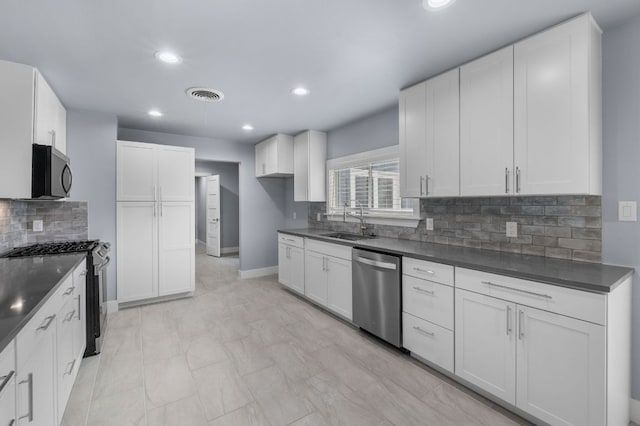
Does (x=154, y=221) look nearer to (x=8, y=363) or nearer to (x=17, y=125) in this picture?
(x=17, y=125)

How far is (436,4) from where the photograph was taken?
163 cm

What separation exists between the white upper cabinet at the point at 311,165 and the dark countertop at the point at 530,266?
6.41 feet

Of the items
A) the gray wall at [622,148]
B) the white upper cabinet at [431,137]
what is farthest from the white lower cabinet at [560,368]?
the white upper cabinet at [431,137]

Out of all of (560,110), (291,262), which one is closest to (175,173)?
(291,262)

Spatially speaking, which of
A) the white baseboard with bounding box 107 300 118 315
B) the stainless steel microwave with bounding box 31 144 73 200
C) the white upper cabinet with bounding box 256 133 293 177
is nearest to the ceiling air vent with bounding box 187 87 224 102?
the stainless steel microwave with bounding box 31 144 73 200

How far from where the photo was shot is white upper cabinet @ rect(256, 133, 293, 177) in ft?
15.1

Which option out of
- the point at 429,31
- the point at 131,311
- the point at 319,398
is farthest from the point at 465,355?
the point at 131,311

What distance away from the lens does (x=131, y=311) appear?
3.63 meters

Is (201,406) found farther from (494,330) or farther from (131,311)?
(131,311)

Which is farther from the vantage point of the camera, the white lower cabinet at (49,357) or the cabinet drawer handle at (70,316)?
the cabinet drawer handle at (70,316)

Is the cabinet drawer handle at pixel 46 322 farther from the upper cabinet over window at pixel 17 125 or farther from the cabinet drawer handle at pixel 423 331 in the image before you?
the cabinet drawer handle at pixel 423 331

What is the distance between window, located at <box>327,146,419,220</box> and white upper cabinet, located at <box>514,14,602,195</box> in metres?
1.29

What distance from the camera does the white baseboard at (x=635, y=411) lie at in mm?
1747

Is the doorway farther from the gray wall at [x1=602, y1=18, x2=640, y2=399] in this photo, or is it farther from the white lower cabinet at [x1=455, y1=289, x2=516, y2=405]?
the gray wall at [x1=602, y1=18, x2=640, y2=399]
